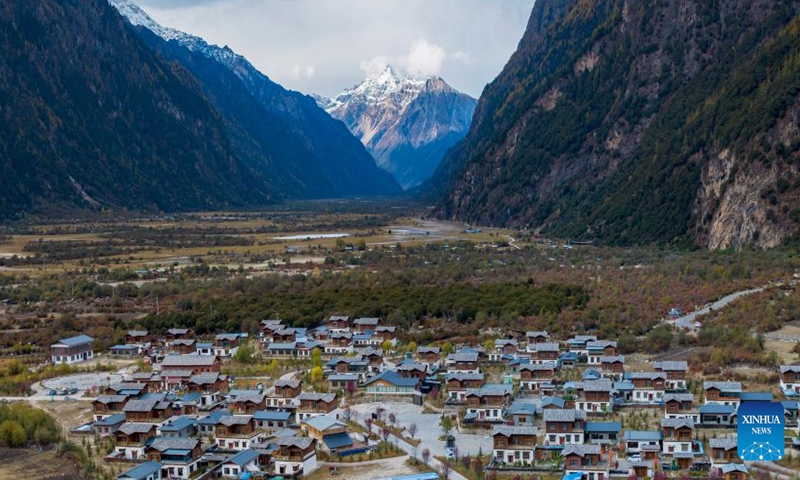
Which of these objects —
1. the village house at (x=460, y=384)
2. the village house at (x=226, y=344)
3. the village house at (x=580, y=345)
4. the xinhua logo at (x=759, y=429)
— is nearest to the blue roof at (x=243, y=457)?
the village house at (x=460, y=384)

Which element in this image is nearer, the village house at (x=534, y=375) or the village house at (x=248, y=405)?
the village house at (x=248, y=405)

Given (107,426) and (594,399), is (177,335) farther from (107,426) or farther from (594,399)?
(594,399)

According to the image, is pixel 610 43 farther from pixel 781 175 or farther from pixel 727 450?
pixel 727 450

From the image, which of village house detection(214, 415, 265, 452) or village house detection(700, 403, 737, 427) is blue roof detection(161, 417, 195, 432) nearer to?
village house detection(214, 415, 265, 452)

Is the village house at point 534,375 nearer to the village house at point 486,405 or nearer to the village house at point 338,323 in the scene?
the village house at point 486,405

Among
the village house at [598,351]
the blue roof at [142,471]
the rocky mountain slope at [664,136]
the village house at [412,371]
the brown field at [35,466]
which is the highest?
the rocky mountain slope at [664,136]

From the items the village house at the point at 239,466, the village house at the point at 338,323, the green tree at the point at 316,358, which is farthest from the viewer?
the village house at the point at 338,323

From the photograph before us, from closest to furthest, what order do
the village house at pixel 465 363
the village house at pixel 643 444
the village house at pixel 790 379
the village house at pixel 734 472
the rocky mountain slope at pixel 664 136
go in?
the village house at pixel 734 472 < the village house at pixel 643 444 < the village house at pixel 790 379 < the village house at pixel 465 363 < the rocky mountain slope at pixel 664 136
